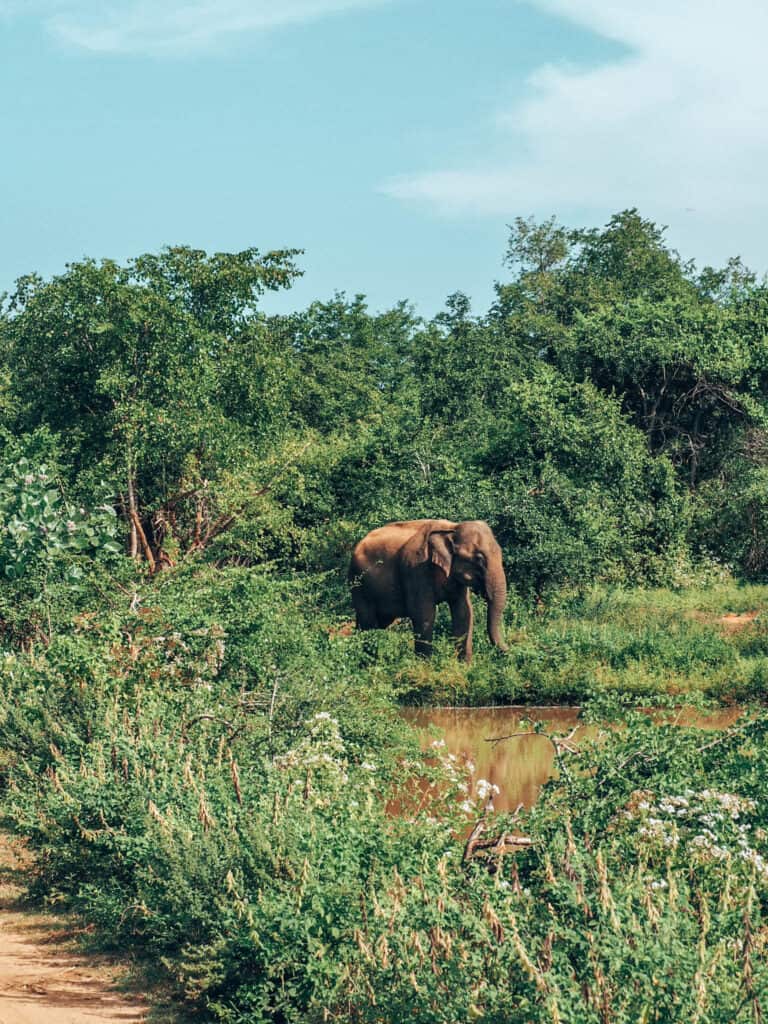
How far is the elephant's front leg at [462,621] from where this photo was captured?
58.1ft

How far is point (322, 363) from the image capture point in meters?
32.0

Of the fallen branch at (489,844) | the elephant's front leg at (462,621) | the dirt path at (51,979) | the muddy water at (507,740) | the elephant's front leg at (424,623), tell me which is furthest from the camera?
the elephant's front leg at (424,623)

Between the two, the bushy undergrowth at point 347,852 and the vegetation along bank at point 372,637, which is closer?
the bushy undergrowth at point 347,852

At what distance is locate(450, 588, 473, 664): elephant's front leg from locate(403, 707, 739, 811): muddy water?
1554 millimetres

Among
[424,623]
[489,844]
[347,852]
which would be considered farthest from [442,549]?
[347,852]

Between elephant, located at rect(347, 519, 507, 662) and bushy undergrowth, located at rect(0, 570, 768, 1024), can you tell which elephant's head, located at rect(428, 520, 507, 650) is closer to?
elephant, located at rect(347, 519, 507, 662)

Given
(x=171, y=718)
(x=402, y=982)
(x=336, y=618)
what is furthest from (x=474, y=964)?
(x=336, y=618)

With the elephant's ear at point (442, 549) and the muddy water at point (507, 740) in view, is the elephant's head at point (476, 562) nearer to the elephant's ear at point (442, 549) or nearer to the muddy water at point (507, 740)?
the elephant's ear at point (442, 549)

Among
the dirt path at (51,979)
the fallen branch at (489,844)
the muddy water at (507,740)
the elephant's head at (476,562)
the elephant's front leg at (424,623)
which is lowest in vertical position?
the muddy water at (507,740)

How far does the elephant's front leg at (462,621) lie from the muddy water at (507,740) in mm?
1554

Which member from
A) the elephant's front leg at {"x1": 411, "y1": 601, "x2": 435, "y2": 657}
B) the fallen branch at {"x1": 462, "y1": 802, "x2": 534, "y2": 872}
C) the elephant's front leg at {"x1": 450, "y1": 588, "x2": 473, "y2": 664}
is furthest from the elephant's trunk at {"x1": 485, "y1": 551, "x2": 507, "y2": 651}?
the fallen branch at {"x1": 462, "y1": 802, "x2": 534, "y2": 872}

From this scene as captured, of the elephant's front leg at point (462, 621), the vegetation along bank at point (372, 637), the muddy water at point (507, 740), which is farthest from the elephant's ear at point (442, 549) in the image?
the muddy water at point (507, 740)

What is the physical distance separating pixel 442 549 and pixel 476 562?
19.4 inches

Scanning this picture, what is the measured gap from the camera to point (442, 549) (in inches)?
709
